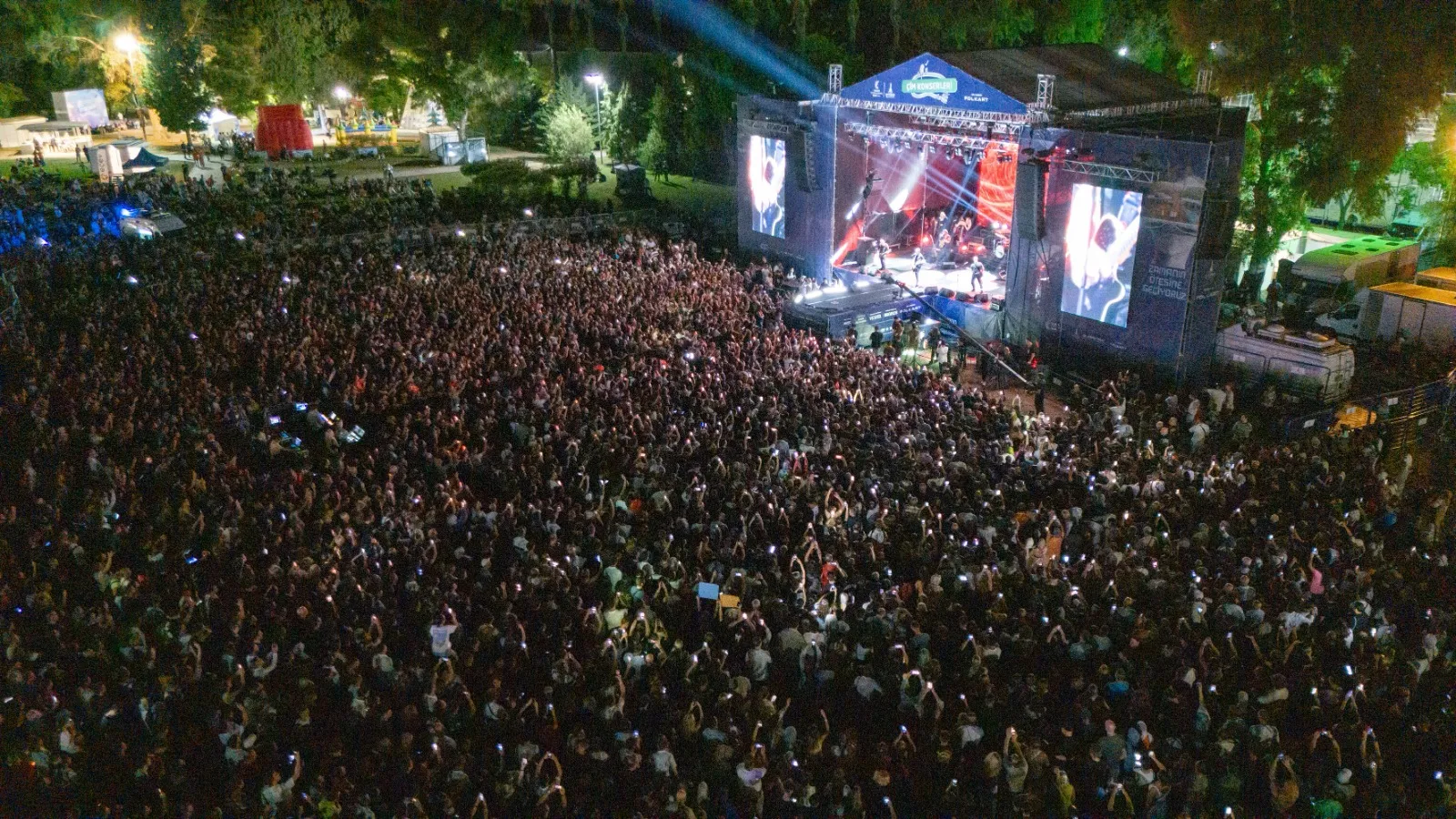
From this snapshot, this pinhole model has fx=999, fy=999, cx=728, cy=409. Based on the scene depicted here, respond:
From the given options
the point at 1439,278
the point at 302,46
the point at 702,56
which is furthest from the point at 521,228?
the point at 302,46

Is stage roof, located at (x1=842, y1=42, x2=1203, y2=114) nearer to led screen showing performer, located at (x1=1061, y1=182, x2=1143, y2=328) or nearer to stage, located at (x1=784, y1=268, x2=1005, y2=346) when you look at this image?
led screen showing performer, located at (x1=1061, y1=182, x2=1143, y2=328)

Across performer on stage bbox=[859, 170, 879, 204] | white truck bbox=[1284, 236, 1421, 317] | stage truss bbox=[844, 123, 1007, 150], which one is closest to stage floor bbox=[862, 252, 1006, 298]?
performer on stage bbox=[859, 170, 879, 204]

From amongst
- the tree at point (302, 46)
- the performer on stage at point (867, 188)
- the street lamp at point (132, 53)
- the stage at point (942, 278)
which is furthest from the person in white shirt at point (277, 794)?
the street lamp at point (132, 53)

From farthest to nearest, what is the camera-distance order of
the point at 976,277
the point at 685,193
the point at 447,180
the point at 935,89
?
1. the point at 685,193
2. the point at 447,180
3. the point at 976,277
4. the point at 935,89

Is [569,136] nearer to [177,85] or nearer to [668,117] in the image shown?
[668,117]

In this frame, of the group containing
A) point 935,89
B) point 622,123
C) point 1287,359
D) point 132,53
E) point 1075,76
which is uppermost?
point 132,53

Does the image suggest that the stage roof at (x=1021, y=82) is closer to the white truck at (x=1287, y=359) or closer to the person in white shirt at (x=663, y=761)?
the white truck at (x=1287, y=359)
